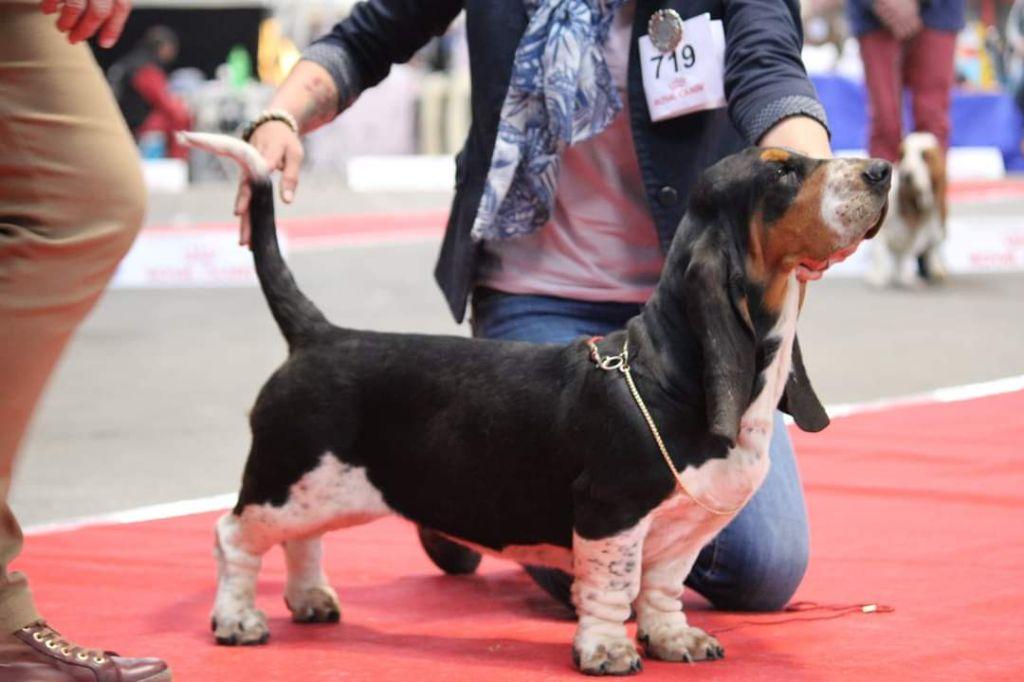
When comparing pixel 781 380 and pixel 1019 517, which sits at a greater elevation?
pixel 781 380

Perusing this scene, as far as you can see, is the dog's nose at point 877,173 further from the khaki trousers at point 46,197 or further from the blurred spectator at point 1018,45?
the blurred spectator at point 1018,45

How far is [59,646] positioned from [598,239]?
1.36m

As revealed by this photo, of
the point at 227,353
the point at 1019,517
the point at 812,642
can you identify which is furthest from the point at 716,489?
the point at 227,353

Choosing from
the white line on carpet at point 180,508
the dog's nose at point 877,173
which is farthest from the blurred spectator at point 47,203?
the white line on carpet at point 180,508

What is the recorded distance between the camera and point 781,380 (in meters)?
2.32

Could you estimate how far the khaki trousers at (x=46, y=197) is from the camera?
1.97 metres

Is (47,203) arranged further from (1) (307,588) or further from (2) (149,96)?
(2) (149,96)

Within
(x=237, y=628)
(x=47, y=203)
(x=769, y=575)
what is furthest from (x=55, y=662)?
(x=769, y=575)

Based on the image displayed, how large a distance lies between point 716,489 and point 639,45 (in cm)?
95

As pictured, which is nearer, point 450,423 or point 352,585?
point 450,423

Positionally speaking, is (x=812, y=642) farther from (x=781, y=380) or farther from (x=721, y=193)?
(x=721, y=193)

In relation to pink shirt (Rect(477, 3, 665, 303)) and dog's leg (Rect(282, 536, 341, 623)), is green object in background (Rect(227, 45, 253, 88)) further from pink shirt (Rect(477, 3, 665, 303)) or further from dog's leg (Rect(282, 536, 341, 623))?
dog's leg (Rect(282, 536, 341, 623))

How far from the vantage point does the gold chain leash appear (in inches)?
88.9

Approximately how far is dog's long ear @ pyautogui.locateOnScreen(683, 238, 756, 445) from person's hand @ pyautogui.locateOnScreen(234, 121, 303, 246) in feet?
2.50
